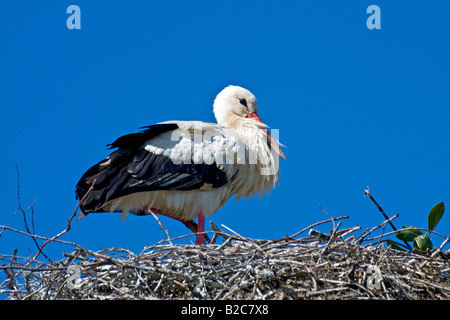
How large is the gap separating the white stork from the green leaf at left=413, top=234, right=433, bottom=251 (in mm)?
1831

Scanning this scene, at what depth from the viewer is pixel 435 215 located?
5.39m

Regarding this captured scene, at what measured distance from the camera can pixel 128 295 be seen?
15.2 feet

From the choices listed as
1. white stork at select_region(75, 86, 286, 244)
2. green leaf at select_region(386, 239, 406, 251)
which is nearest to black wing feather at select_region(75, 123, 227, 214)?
white stork at select_region(75, 86, 286, 244)

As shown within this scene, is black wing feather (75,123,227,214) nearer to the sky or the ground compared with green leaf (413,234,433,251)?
nearer to the sky

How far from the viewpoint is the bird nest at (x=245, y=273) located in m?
4.70

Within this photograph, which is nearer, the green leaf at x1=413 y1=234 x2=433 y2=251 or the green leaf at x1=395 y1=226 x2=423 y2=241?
the green leaf at x1=413 y1=234 x2=433 y2=251

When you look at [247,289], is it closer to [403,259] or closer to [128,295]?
[128,295]

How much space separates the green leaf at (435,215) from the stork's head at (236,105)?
2425mm

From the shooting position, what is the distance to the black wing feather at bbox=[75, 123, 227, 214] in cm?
622

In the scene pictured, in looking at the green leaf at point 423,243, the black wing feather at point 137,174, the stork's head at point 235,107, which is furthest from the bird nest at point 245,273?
the stork's head at point 235,107

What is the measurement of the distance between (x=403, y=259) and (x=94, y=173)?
2637 mm

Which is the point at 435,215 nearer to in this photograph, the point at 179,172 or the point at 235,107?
the point at 179,172

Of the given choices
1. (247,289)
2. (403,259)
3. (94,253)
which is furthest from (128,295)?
(403,259)

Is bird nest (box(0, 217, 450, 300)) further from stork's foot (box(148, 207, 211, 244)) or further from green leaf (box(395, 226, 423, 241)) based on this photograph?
stork's foot (box(148, 207, 211, 244))
